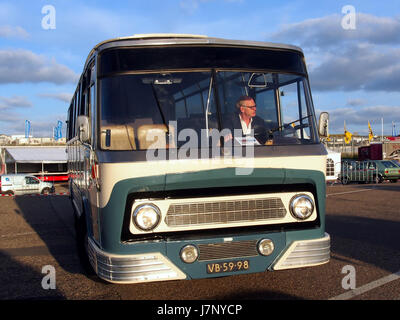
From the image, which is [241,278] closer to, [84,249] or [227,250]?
[227,250]

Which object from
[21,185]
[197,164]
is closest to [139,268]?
[197,164]

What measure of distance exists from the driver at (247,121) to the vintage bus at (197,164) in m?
0.01

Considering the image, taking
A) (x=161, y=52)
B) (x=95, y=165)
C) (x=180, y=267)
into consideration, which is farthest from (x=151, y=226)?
(x=161, y=52)

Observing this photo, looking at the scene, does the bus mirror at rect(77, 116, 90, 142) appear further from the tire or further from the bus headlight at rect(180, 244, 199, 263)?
the tire

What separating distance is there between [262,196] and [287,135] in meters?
0.90

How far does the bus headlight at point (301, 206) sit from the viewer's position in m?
5.05

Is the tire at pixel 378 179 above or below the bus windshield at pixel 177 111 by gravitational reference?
below

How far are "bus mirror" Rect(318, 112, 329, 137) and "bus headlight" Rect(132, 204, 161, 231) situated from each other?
90.9 inches

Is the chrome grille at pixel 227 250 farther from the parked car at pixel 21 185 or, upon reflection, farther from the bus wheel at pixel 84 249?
the parked car at pixel 21 185

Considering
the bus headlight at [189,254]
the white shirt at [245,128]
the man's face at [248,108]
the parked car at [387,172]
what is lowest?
the parked car at [387,172]

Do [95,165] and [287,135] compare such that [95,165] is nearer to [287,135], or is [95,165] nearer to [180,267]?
[180,267]

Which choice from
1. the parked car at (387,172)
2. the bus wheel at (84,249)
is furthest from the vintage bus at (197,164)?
the parked car at (387,172)

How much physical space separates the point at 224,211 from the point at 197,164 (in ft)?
1.89

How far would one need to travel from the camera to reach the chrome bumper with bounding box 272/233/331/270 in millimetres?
4961
